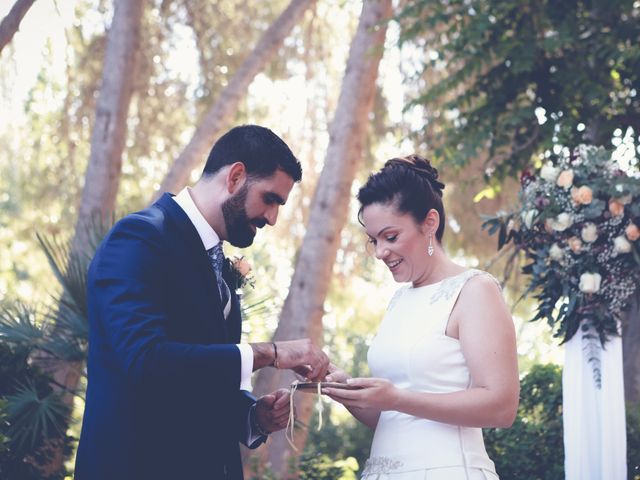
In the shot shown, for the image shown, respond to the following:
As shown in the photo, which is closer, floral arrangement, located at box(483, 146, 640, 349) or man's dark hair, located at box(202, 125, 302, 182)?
man's dark hair, located at box(202, 125, 302, 182)

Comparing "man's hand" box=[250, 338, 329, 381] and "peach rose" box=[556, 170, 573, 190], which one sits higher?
"peach rose" box=[556, 170, 573, 190]

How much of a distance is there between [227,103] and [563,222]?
6072mm

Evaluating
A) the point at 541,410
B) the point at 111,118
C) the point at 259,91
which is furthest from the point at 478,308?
the point at 259,91

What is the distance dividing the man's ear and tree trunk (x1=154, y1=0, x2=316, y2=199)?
266 inches

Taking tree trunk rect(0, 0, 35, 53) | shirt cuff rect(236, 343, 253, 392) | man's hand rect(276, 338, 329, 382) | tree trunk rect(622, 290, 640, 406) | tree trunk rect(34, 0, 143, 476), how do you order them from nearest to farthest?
shirt cuff rect(236, 343, 253, 392)
man's hand rect(276, 338, 329, 382)
tree trunk rect(0, 0, 35, 53)
tree trunk rect(622, 290, 640, 406)
tree trunk rect(34, 0, 143, 476)

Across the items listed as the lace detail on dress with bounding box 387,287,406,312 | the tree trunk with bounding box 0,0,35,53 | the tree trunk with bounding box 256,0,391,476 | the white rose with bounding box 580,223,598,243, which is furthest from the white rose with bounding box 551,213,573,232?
the tree trunk with bounding box 256,0,391,476

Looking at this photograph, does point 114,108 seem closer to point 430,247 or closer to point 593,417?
point 593,417

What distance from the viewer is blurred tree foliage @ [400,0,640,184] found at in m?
8.43

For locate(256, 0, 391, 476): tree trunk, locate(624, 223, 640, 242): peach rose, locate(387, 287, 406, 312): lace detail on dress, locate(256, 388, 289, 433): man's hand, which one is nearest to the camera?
locate(256, 388, 289, 433): man's hand

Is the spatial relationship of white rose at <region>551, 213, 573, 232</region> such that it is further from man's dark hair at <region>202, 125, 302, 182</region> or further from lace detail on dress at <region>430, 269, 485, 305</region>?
man's dark hair at <region>202, 125, 302, 182</region>

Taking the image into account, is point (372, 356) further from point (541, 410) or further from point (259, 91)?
point (259, 91)

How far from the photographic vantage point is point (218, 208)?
350 cm

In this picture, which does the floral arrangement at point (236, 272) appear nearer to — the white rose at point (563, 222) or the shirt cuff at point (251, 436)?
the shirt cuff at point (251, 436)

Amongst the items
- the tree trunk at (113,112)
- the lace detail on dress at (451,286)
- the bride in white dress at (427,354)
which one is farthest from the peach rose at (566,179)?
the tree trunk at (113,112)
